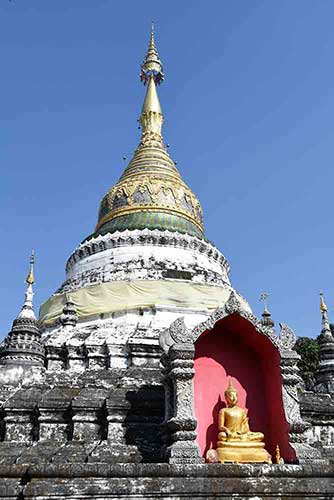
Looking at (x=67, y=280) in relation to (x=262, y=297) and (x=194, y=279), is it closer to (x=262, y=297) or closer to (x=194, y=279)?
(x=194, y=279)

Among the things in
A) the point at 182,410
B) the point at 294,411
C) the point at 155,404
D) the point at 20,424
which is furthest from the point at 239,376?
the point at 20,424

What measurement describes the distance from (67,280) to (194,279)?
16.9ft

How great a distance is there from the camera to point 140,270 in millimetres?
19250

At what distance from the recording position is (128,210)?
74.2ft

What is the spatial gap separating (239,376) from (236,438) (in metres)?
Answer: 1.36

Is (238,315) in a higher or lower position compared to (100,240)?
lower

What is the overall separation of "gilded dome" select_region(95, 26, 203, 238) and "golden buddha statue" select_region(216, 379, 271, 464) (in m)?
13.7

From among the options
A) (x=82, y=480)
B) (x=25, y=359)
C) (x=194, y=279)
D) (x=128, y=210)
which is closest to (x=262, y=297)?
(x=194, y=279)

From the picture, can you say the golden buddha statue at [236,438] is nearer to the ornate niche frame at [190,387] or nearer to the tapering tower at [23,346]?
the ornate niche frame at [190,387]

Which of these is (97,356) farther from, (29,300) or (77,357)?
(29,300)

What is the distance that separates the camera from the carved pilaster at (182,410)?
698 centimetres

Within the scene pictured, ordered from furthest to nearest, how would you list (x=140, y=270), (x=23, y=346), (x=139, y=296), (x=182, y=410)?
1. (x=140, y=270)
2. (x=139, y=296)
3. (x=23, y=346)
4. (x=182, y=410)

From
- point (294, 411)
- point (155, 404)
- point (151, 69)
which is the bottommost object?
point (294, 411)

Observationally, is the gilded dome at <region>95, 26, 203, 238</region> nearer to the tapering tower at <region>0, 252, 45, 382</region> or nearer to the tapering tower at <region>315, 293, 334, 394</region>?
the tapering tower at <region>0, 252, 45, 382</region>
